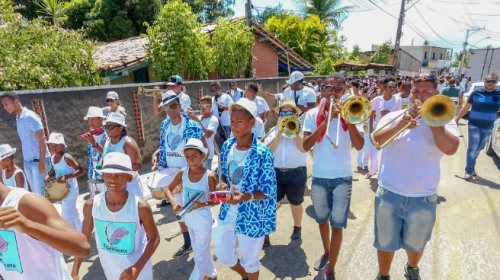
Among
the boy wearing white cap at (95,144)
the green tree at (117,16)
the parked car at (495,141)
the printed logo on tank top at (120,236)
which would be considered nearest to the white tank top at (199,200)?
the printed logo on tank top at (120,236)

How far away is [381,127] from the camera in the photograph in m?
2.74

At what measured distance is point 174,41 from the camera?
1055 cm

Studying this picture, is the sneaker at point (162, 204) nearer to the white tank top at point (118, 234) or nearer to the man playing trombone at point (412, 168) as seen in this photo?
the white tank top at point (118, 234)

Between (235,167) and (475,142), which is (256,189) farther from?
(475,142)

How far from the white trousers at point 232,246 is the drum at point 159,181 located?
104cm

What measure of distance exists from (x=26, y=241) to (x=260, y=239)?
65.0 inches

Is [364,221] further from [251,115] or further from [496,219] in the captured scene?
[251,115]

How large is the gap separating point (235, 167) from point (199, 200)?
52 cm

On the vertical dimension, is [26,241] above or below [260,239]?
above

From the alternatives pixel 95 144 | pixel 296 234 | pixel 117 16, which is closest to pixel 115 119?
pixel 95 144

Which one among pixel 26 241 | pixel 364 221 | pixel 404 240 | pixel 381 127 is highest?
pixel 381 127

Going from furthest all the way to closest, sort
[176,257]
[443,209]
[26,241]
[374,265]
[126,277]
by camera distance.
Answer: [443,209]
[176,257]
[374,265]
[126,277]
[26,241]

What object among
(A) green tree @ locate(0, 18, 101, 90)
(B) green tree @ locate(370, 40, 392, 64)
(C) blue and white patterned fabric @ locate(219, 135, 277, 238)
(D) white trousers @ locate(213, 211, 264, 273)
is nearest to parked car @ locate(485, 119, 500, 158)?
(C) blue and white patterned fabric @ locate(219, 135, 277, 238)

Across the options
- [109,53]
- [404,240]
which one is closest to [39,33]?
[109,53]
